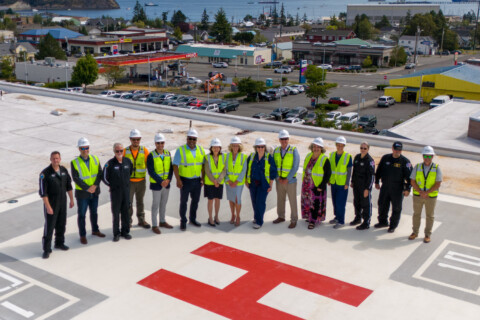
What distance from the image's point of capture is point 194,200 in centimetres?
941

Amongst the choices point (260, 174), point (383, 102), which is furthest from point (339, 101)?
point (260, 174)

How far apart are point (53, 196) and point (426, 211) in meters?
6.03

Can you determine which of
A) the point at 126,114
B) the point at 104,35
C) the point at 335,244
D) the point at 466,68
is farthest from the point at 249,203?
the point at 104,35

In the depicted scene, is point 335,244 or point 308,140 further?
point 308,140

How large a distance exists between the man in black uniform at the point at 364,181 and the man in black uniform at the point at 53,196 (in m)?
4.81

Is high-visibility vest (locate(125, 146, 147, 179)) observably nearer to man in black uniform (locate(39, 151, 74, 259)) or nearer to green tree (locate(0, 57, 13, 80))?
man in black uniform (locate(39, 151, 74, 259))

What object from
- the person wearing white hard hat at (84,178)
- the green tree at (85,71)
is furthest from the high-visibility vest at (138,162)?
the green tree at (85,71)

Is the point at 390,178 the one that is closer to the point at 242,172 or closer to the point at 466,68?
the point at 242,172

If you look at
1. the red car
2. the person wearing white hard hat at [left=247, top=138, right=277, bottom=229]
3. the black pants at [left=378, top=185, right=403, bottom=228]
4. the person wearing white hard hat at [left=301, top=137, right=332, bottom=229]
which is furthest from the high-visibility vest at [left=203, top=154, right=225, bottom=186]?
the red car

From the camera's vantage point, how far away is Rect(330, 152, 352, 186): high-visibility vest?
930 centimetres

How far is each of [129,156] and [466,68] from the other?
167 ft

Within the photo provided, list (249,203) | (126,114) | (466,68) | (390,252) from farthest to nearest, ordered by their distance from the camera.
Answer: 1. (466,68)
2. (126,114)
3. (249,203)
4. (390,252)

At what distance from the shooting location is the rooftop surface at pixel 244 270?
7043mm

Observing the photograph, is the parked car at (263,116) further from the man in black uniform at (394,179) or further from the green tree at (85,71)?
the man in black uniform at (394,179)
